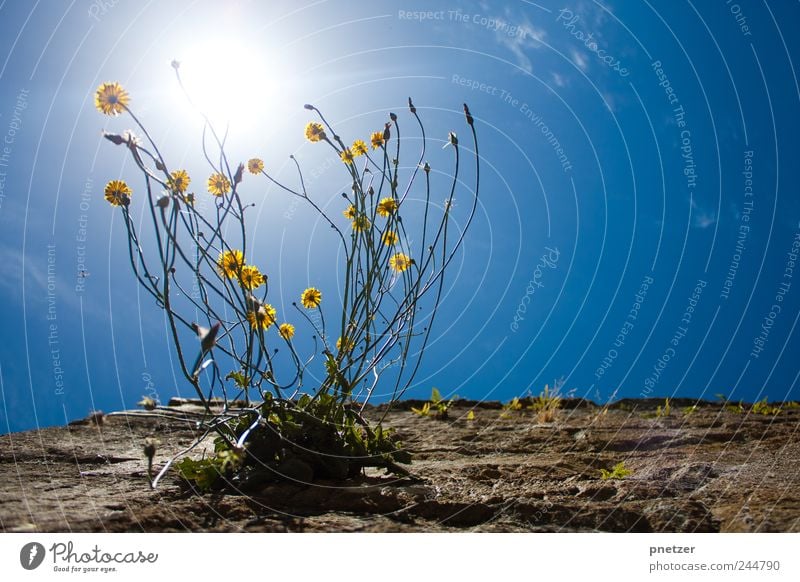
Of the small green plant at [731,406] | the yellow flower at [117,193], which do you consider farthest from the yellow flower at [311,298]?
the small green plant at [731,406]

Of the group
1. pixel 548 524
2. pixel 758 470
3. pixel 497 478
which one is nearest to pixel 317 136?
pixel 497 478

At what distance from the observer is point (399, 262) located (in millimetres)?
3867

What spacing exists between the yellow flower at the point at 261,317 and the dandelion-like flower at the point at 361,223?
68 cm

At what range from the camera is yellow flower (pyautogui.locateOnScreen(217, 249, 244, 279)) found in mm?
3135

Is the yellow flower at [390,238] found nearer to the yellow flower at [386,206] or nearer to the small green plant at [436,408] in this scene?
the yellow flower at [386,206]

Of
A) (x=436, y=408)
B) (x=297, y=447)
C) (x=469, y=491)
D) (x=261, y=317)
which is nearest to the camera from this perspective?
(x=261, y=317)

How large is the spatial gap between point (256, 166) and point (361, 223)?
721 millimetres

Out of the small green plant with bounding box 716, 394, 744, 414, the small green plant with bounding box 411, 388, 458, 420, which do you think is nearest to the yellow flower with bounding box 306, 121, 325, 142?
the small green plant with bounding box 411, 388, 458, 420

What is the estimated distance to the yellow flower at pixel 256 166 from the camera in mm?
3613

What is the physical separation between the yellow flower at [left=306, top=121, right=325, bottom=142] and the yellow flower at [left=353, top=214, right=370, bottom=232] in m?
0.55

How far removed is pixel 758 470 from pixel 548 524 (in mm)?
1559

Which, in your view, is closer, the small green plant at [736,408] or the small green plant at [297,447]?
the small green plant at [297,447]

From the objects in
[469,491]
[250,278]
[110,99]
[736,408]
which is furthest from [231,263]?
[736,408]

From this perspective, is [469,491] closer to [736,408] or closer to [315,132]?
[315,132]
